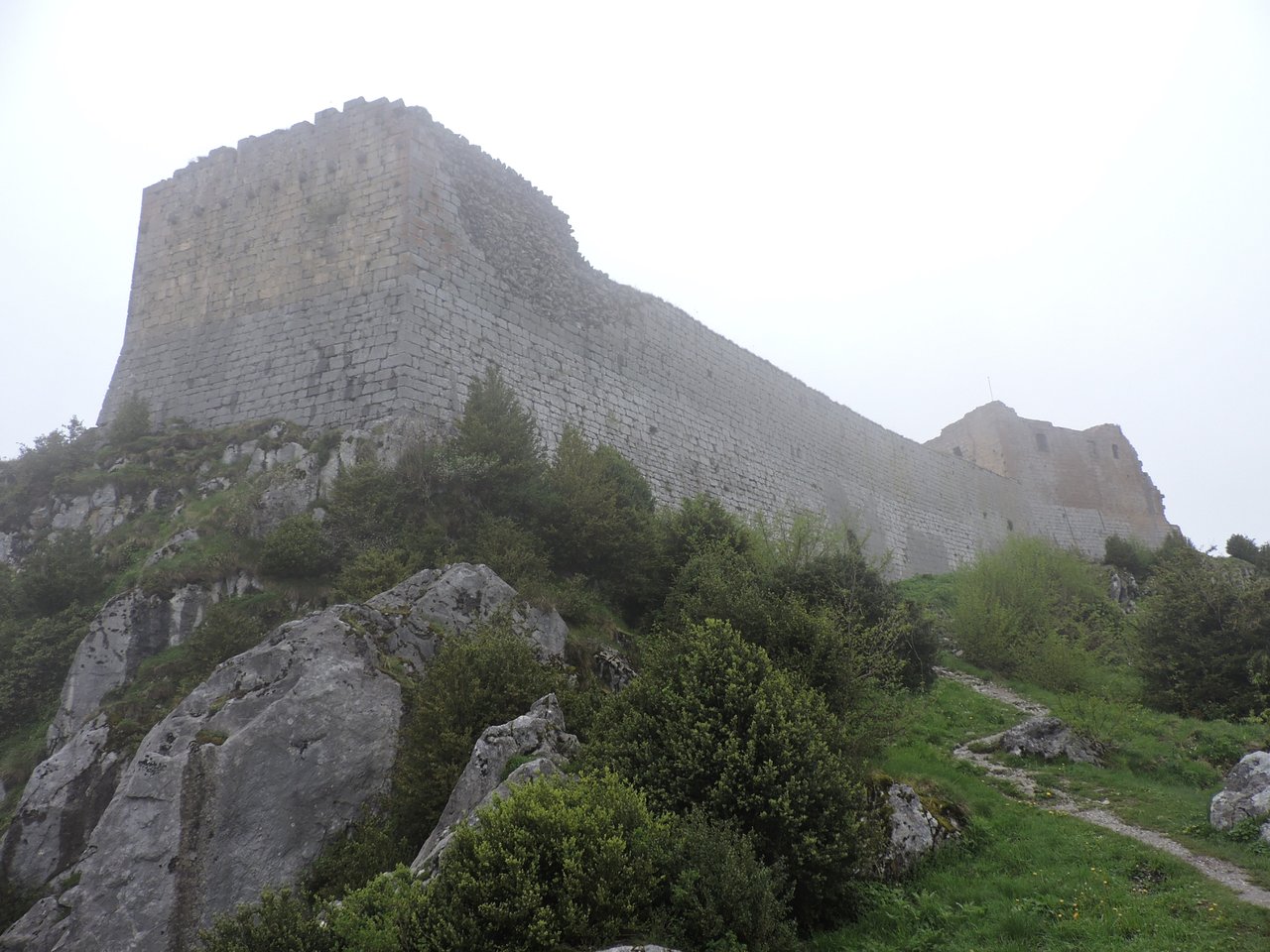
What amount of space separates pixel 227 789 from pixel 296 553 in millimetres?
4613

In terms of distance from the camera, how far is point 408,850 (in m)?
8.23

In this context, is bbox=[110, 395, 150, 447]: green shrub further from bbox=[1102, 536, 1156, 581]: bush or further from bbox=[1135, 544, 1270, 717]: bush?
bbox=[1102, 536, 1156, 581]: bush

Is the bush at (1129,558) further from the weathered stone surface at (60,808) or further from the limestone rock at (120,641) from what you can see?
the weathered stone surface at (60,808)

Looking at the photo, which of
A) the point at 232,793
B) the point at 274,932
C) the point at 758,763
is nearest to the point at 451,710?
the point at 232,793

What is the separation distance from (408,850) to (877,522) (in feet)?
79.3

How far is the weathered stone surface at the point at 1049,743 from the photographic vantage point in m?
11.6

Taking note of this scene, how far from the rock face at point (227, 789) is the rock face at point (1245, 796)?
23.2ft

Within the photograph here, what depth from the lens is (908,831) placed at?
8.15 metres

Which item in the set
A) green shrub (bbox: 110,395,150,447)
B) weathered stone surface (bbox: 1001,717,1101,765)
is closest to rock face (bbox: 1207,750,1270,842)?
weathered stone surface (bbox: 1001,717,1101,765)

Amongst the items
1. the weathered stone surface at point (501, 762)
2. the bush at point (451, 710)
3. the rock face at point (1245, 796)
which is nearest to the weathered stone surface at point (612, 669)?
the bush at point (451, 710)

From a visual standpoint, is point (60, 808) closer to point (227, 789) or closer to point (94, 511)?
point (227, 789)

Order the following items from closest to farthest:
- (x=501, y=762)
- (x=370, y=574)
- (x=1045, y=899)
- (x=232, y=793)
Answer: (x=1045, y=899)
(x=501, y=762)
(x=232, y=793)
(x=370, y=574)

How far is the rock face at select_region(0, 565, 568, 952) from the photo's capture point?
8.14m

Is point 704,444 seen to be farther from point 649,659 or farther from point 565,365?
point 649,659
